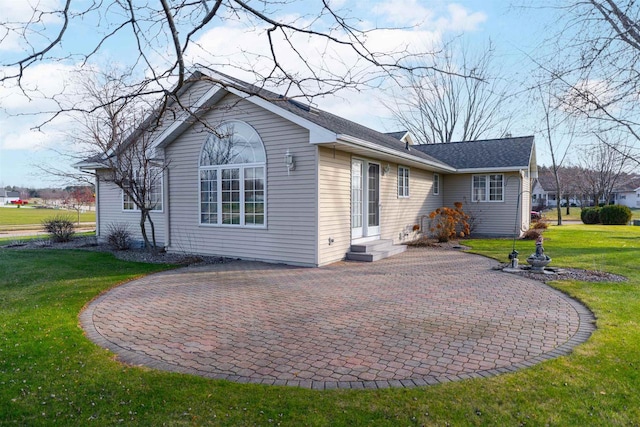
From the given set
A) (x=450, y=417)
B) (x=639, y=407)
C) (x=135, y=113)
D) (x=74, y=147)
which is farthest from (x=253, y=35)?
(x=74, y=147)

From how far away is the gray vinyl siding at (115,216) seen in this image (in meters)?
13.2

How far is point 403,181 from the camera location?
14.4m

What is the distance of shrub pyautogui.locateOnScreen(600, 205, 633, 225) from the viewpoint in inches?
1008

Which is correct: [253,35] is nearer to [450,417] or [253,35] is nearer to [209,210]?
[450,417]

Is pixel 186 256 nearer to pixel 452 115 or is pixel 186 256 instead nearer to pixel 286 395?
pixel 286 395

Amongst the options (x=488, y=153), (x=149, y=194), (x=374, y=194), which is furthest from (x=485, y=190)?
(x=149, y=194)

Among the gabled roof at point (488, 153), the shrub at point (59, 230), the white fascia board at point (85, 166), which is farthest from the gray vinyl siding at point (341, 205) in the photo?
the shrub at point (59, 230)

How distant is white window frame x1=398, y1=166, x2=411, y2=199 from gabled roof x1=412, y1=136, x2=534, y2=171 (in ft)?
14.0

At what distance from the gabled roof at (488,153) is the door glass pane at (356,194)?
26.5ft

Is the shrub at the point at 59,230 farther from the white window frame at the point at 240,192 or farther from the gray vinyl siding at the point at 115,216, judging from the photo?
the white window frame at the point at 240,192

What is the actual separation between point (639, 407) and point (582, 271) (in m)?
6.63

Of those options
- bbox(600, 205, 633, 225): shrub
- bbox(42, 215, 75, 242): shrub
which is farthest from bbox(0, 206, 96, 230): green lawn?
bbox(600, 205, 633, 225): shrub

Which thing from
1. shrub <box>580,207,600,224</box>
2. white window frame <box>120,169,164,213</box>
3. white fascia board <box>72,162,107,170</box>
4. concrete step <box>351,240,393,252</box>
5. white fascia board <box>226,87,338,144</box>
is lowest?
concrete step <box>351,240,393,252</box>

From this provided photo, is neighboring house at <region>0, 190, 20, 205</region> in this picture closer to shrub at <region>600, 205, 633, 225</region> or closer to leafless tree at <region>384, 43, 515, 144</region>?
leafless tree at <region>384, 43, 515, 144</region>
